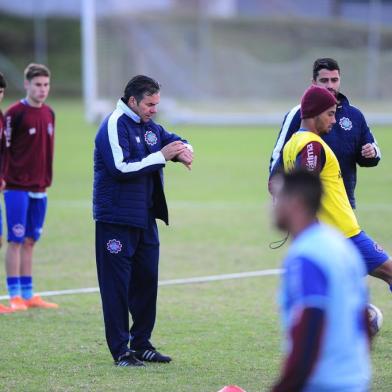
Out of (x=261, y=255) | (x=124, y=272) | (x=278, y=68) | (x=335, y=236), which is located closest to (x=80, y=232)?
(x=261, y=255)

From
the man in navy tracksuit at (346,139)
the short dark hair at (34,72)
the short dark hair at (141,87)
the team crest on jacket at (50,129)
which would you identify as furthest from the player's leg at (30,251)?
the man in navy tracksuit at (346,139)

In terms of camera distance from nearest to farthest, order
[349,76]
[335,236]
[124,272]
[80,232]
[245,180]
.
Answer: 1. [335,236]
2. [124,272]
3. [80,232]
4. [245,180]
5. [349,76]

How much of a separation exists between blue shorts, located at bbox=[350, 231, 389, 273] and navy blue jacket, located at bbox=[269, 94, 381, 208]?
0.67 meters

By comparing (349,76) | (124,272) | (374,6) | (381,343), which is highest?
(374,6)

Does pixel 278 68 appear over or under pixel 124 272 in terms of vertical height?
over

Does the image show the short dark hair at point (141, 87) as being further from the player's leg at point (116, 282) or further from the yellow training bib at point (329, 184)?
the yellow training bib at point (329, 184)

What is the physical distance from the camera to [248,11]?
138ft

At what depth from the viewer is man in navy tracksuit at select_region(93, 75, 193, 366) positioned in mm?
6941

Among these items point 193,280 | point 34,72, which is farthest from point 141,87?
point 193,280

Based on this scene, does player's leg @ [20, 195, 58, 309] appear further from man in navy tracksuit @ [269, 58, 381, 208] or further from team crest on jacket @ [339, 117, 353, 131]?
team crest on jacket @ [339, 117, 353, 131]

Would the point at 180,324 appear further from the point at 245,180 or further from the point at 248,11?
the point at 248,11

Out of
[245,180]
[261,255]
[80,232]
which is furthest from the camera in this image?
[245,180]

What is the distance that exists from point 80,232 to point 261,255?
3.31 meters

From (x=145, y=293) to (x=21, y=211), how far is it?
8.35 feet
